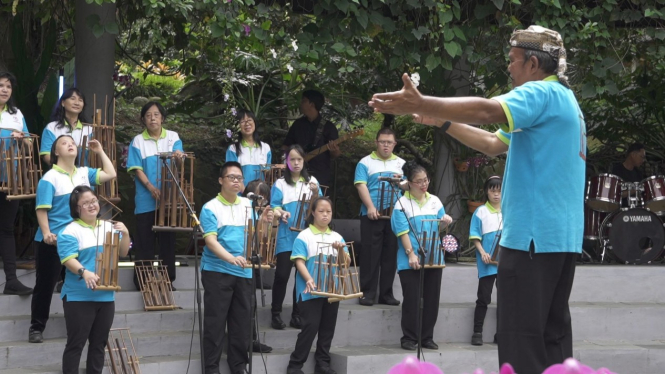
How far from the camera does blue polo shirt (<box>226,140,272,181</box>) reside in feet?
29.3

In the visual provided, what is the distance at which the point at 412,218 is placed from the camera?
8.76m

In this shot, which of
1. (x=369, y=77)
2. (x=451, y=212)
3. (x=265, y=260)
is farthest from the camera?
(x=369, y=77)

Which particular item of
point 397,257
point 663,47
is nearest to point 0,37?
point 397,257

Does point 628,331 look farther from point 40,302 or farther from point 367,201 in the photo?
point 40,302

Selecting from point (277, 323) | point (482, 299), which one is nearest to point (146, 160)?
point (277, 323)

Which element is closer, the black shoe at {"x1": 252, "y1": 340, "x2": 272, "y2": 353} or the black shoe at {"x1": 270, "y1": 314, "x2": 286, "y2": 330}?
the black shoe at {"x1": 252, "y1": 340, "x2": 272, "y2": 353}

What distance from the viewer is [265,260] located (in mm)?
7898

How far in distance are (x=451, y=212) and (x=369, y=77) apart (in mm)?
2106

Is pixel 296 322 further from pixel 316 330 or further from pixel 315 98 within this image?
pixel 315 98

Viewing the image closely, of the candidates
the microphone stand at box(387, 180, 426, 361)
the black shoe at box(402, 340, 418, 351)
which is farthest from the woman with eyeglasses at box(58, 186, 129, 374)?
the black shoe at box(402, 340, 418, 351)

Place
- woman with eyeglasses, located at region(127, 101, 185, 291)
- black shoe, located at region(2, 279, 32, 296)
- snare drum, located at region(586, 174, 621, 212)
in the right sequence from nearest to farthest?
black shoe, located at region(2, 279, 32, 296) < woman with eyeglasses, located at region(127, 101, 185, 291) < snare drum, located at region(586, 174, 621, 212)

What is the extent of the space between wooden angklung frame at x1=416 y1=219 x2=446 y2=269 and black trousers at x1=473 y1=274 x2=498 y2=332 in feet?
2.09

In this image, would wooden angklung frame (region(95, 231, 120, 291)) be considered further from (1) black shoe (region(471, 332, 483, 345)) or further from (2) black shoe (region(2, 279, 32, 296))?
(1) black shoe (region(471, 332, 483, 345))

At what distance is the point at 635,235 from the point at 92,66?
6.42 metres
